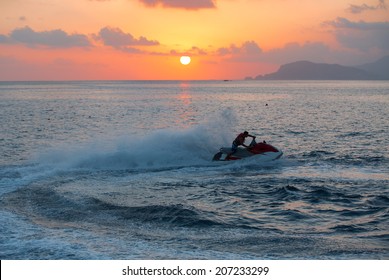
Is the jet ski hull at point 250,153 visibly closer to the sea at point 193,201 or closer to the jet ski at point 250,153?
the jet ski at point 250,153

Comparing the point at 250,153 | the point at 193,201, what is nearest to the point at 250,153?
the point at 250,153

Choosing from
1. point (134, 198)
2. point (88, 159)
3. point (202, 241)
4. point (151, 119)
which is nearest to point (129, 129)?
point (151, 119)

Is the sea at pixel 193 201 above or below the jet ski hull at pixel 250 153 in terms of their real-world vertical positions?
below

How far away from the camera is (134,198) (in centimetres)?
1869

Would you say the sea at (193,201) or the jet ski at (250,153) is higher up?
the jet ski at (250,153)

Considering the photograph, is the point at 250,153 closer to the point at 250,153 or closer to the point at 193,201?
the point at 250,153

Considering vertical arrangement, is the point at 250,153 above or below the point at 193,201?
above

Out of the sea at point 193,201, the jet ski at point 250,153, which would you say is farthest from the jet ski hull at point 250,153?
the sea at point 193,201

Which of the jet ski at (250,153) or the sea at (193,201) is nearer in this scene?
the sea at (193,201)

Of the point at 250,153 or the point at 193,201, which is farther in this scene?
the point at 250,153

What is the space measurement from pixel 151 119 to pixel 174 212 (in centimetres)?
4918

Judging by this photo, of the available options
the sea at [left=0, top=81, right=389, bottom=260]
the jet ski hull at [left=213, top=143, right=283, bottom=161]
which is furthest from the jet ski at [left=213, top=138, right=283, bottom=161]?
the sea at [left=0, top=81, right=389, bottom=260]
